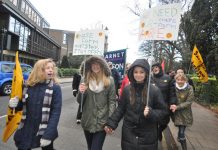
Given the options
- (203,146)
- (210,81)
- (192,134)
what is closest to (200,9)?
(210,81)

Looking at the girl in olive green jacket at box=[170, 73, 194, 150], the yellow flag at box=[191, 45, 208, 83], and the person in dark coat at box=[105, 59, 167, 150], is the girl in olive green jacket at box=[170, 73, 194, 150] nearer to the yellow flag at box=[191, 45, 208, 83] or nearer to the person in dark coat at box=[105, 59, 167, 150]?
the person in dark coat at box=[105, 59, 167, 150]

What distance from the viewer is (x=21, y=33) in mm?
37156

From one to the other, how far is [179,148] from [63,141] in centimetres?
251

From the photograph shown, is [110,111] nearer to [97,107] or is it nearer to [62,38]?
[97,107]

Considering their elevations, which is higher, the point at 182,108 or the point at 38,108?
the point at 38,108

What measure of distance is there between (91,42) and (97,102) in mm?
2412

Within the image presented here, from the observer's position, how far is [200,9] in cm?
1439

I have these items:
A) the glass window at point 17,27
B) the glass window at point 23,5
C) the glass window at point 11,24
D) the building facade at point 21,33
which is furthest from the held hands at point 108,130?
the glass window at point 23,5

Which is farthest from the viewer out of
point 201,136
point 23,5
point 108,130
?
point 23,5

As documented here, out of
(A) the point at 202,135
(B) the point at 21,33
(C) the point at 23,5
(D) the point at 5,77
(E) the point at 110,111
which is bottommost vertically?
(A) the point at 202,135

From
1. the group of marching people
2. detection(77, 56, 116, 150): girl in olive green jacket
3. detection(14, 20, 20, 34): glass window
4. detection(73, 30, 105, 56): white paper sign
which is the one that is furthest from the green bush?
detection(14, 20, 20, 34): glass window

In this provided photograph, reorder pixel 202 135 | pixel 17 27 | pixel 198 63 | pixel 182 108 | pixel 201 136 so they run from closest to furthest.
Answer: pixel 182 108
pixel 201 136
pixel 202 135
pixel 198 63
pixel 17 27

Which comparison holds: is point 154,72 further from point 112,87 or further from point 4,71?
point 4,71

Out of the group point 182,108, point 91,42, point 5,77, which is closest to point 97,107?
point 182,108
